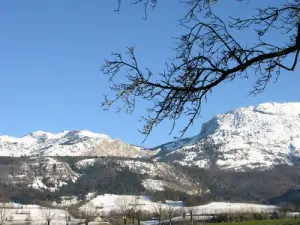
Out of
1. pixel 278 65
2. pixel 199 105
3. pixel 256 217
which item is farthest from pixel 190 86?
pixel 256 217

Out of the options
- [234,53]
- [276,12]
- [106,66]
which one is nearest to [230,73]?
[234,53]

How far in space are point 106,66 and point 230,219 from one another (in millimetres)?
151627

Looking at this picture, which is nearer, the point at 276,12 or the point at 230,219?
the point at 276,12

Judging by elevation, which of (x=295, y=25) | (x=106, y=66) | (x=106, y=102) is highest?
(x=295, y=25)

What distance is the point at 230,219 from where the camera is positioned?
500 feet

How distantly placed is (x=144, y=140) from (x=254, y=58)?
1.37 metres

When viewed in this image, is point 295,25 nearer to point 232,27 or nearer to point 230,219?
point 232,27

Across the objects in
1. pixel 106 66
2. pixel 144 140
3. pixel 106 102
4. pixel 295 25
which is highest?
pixel 295 25

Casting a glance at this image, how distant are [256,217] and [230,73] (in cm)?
14903

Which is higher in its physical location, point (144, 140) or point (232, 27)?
point (232, 27)

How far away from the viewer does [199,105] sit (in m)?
5.40

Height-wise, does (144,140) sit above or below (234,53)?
below

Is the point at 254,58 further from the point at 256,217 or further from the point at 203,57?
the point at 256,217

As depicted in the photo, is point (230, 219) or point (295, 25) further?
point (230, 219)
